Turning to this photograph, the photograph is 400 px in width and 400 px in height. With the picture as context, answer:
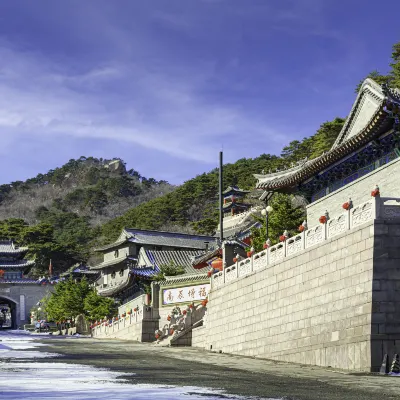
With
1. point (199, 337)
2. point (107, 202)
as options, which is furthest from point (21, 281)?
point (107, 202)

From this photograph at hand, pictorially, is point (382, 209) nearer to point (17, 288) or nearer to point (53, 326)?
point (53, 326)

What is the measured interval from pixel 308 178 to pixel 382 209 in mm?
11963

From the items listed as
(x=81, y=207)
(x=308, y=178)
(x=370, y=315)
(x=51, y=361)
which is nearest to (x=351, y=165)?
(x=308, y=178)

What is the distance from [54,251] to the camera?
93.3 metres

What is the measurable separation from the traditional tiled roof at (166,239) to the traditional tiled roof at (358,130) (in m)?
33.6

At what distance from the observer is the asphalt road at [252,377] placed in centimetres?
1319

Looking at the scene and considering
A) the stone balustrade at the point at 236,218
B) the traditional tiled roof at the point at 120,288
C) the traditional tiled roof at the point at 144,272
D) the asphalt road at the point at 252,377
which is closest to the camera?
the asphalt road at the point at 252,377

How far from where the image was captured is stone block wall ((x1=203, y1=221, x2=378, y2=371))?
19.4 metres

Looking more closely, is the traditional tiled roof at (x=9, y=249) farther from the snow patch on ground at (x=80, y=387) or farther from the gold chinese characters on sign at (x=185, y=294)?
the snow patch on ground at (x=80, y=387)

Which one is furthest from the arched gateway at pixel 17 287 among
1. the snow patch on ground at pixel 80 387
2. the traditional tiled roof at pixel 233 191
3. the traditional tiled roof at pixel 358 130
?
the snow patch on ground at pixel 80 387

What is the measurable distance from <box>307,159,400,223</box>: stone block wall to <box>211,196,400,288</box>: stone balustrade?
75 cm

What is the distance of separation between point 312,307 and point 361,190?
6868 millimetres

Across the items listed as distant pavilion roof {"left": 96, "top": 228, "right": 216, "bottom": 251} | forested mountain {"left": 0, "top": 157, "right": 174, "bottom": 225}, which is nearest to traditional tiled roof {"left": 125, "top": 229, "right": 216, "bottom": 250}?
distant pavilion roof {"left": 96, "top": 228, "right": 216, "bottom": 251}

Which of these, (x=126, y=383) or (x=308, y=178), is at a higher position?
(x=308, y=178)
